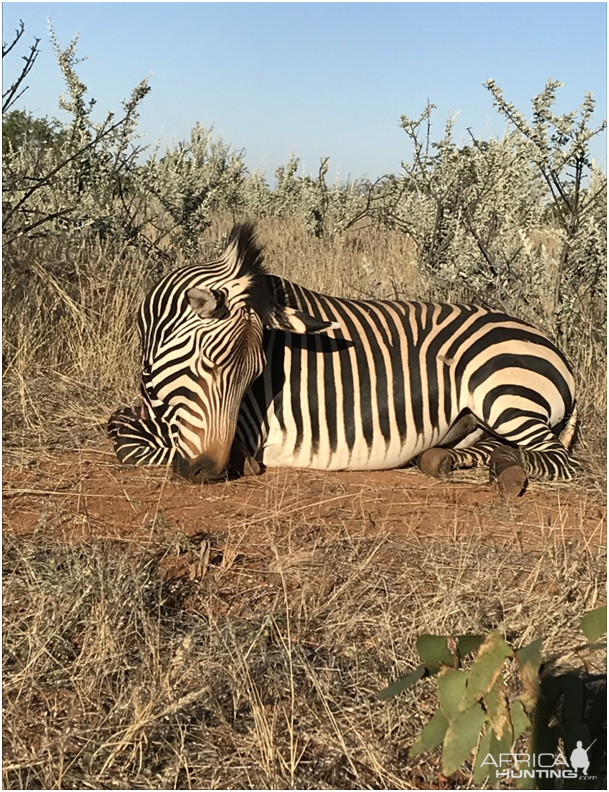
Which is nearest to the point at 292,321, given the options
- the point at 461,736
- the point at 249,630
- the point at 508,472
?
the point at 508,472

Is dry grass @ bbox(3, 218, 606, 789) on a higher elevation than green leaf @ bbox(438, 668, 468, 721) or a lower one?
lower

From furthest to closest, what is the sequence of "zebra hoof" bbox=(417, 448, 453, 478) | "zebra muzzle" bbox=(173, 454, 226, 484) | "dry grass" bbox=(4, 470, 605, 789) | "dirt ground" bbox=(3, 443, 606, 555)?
"zebra hoof" bbox=(417, 448, 453, 478)
"zebra muzzle" bbox=(173, 454, 226, 484)
"dirt ground" bbox=(3, 443, 606, 555)
"dry grass" bbox=(4, 470, 605, 789)

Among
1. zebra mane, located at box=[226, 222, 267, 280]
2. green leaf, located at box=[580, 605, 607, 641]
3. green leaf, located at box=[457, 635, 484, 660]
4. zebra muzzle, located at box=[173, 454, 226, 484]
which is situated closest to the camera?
green leaf, located at box=[580, 605, 607, 641]

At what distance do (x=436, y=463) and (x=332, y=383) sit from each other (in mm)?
698

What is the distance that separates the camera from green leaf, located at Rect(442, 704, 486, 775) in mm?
1637

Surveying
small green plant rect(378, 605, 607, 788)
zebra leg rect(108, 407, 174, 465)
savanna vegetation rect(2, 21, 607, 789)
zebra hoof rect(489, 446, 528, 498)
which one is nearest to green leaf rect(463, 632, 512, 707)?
small green plant rect(378, 605, 607, 788)

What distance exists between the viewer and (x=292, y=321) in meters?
4.69

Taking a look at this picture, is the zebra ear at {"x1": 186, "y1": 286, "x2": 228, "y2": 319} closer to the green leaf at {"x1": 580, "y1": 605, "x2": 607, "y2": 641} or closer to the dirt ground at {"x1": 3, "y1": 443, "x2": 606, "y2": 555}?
the dirt ground at {"x1": 3, "y1": 443, "x2": 606, "y2": 555}

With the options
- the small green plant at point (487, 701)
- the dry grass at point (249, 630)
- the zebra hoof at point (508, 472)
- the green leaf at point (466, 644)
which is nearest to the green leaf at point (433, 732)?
the small green plant at point (487, 701)

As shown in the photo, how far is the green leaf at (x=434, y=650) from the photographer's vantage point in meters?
1.68

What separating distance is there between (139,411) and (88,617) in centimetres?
226

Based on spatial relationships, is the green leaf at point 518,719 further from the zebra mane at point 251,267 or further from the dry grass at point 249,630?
the zebra mane at point 251,267

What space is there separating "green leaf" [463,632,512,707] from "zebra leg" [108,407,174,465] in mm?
3108

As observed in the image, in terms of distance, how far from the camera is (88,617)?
282 centimetres
